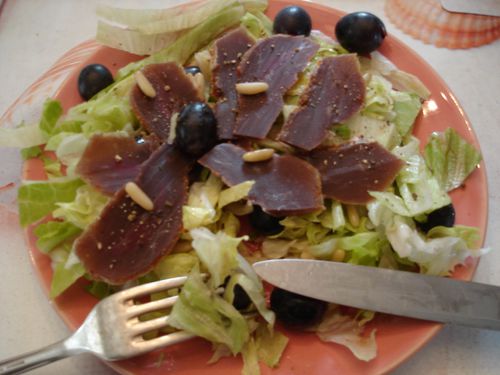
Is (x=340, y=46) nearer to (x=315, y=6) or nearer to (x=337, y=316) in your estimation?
(x=315, y=6)

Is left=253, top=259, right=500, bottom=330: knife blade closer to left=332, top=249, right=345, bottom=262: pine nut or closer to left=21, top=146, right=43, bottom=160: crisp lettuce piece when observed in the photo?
left=332, top=249, right=345, bottom=262: pine nut

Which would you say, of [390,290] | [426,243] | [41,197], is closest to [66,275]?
[41,197]

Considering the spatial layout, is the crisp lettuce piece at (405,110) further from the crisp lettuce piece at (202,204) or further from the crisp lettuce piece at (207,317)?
the crisp lettuce piece at (207,317)

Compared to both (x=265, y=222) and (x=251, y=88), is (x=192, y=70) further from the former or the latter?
(x=265, y=222)

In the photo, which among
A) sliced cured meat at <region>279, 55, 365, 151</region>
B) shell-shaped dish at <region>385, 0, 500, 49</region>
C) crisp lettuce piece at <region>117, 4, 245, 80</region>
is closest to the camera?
sliced cured meat at <region>279, 55, 365, 151</region>

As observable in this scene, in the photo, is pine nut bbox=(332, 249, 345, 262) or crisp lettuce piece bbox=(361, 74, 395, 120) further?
crisp lettuce piece bbox=(361, 74, 395, 120)

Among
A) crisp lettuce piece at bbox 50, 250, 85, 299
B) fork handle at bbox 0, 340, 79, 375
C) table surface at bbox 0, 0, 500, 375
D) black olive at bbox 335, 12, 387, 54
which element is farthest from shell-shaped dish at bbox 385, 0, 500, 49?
fork handle at bbox 0, 340, 79, 375
